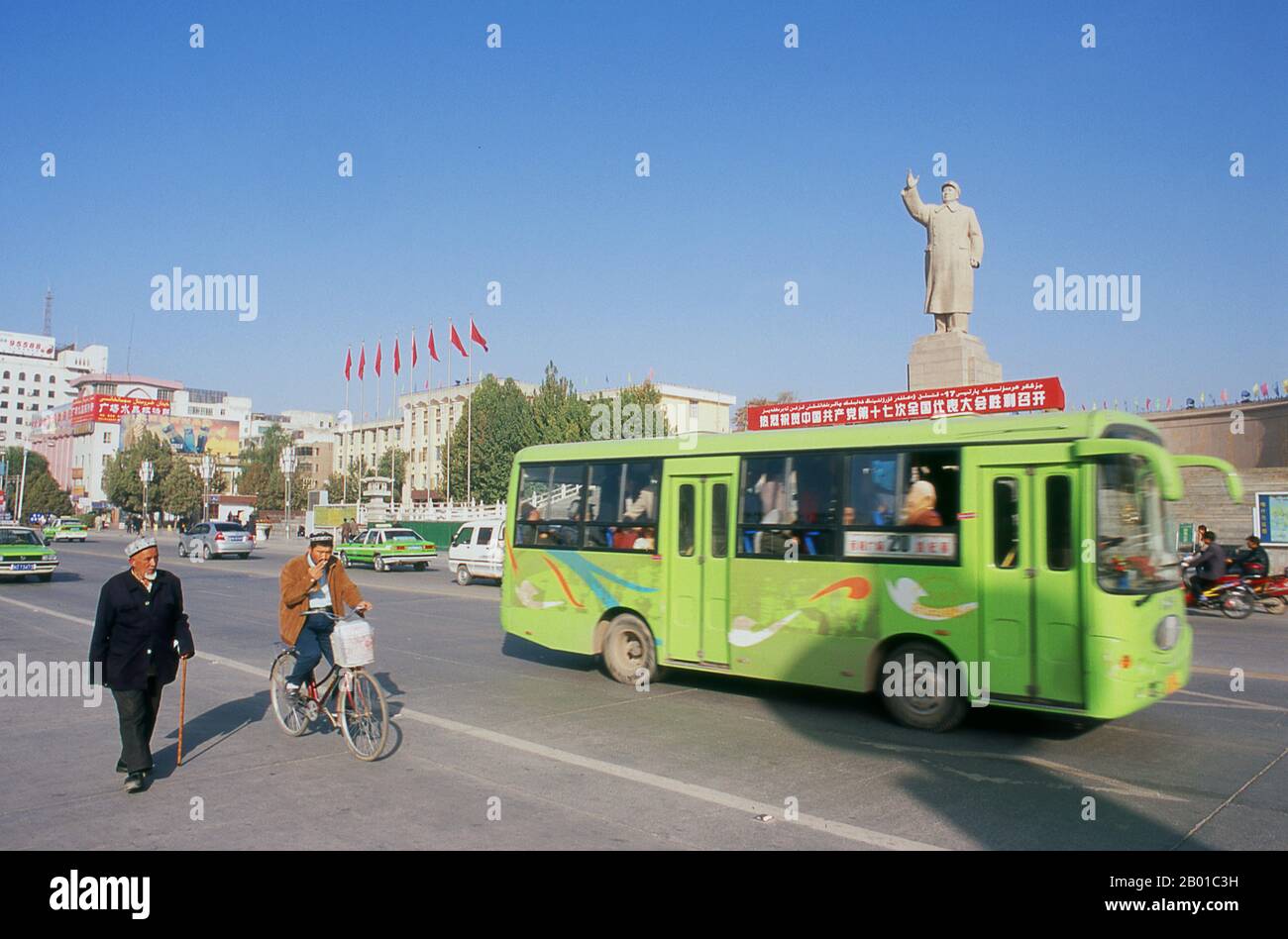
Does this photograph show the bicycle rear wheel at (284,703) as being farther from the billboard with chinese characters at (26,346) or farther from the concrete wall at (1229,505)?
the billboard with chinese characters at (26,346)

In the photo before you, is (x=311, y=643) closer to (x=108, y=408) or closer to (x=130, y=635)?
(x=130, y=635)

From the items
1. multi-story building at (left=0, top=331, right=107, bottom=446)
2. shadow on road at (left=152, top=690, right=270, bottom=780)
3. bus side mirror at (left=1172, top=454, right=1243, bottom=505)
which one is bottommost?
shadow on road at (left=152, top=690, right=270, bottom=780)

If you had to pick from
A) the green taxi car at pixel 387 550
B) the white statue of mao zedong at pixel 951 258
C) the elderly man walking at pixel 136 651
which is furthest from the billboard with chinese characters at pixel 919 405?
the elderly man walking at pixel 136 651

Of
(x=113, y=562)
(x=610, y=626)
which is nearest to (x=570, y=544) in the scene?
(x=610, y=626)

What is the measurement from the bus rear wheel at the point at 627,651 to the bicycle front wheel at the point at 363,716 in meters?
4.10

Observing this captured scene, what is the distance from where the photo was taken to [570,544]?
1190 cm

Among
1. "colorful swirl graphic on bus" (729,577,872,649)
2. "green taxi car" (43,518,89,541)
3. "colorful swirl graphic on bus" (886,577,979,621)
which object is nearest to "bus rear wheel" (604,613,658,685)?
"colorful swirl graphic on bus" (729,577,872,649)

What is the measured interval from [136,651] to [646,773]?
3826mm

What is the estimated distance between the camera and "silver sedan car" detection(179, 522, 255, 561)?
40.0 meters

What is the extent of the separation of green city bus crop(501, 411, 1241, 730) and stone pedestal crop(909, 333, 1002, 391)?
Answer: 757 inches

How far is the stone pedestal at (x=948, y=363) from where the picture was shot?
28078 millimetres

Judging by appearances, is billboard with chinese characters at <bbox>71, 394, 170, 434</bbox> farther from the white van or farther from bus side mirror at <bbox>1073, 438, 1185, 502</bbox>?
bus side mirror at <bbox>1073, 438, 1185, 502</bbox>

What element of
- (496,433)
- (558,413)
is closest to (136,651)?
(558,413)
